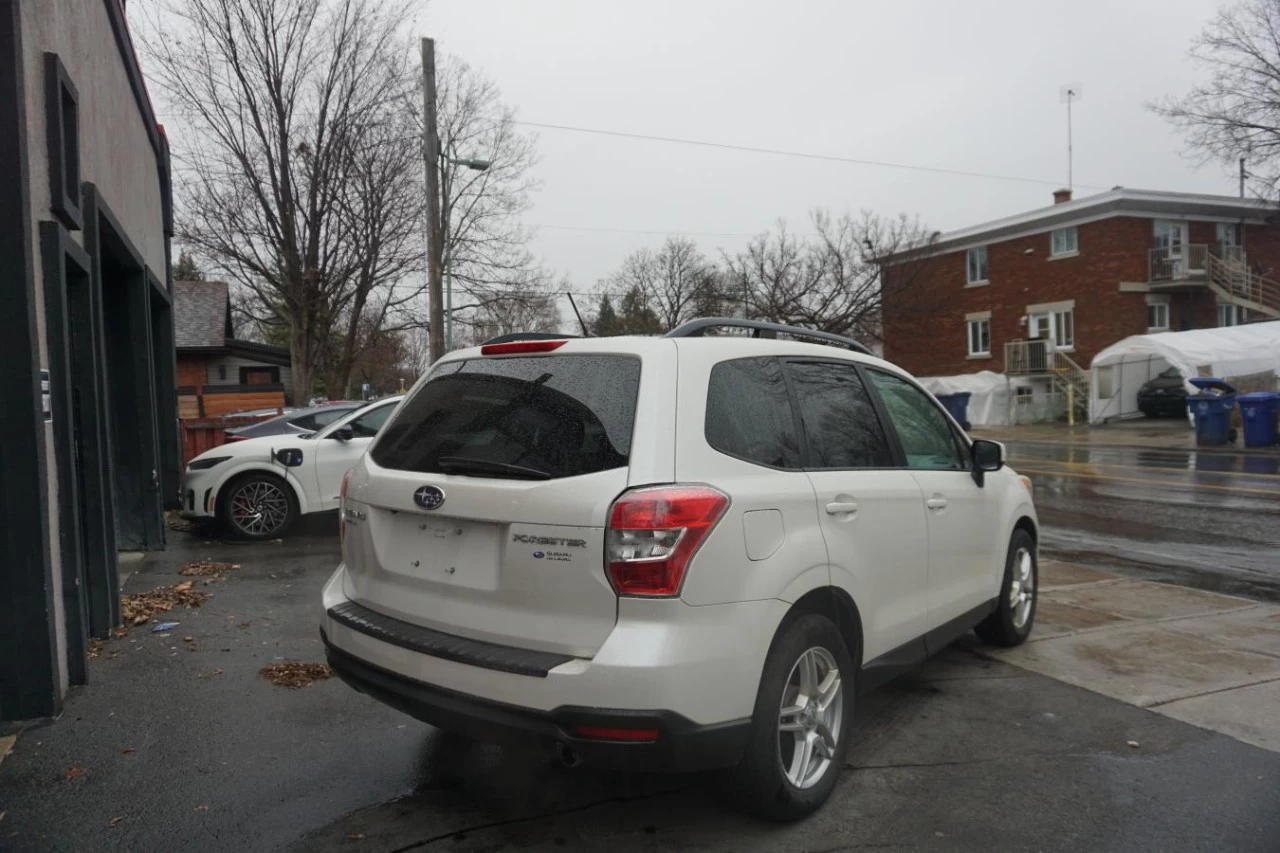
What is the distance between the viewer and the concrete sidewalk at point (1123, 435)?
71.7 feet

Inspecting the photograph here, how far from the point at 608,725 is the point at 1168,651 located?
163 inches

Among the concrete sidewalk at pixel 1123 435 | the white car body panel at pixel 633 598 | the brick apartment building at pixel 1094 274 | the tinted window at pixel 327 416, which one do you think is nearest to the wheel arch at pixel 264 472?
the tinted window at pixel 327 416

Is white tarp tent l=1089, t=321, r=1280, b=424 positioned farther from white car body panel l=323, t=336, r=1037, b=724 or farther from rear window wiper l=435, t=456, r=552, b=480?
rear window wiper l=435, t=456, r=552, b=480

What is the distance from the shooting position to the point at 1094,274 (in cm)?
3350

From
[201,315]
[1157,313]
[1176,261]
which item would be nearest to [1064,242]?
[1176,261]

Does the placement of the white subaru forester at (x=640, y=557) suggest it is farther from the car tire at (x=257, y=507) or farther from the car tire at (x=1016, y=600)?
the car tire at (x=257, y=507)

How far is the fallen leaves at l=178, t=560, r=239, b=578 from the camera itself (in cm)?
765

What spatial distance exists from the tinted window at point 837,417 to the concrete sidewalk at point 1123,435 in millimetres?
19277

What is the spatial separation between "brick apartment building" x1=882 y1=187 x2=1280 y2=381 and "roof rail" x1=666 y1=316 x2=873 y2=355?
32.7m

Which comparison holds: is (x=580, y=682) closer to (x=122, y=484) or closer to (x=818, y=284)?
(x=122, y=484)

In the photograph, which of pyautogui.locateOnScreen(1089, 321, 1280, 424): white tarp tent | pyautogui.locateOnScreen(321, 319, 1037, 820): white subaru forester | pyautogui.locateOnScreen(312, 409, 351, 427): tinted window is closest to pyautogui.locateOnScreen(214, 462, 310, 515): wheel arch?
pyautogui.locateOnScreen(312, 409, 351, 427): tinted window

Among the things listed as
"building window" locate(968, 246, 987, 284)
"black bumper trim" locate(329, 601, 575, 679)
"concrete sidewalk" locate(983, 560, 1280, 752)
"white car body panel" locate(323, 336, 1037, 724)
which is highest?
"building window" locate(968, 246, 987, 284)

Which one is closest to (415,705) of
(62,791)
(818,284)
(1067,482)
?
(62,791)

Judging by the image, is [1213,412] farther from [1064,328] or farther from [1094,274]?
[1064,328]
